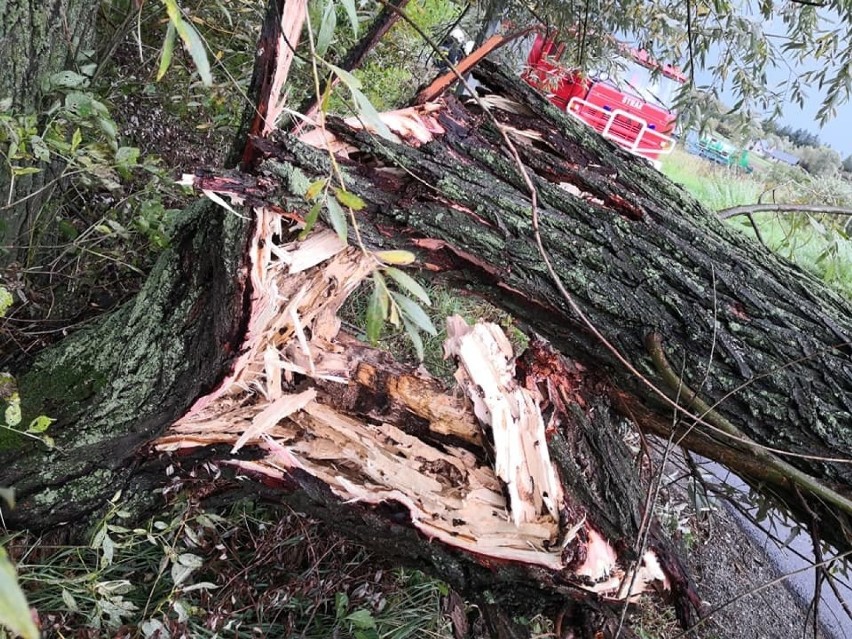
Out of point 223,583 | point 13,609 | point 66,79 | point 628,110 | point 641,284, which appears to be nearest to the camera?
point 13,609

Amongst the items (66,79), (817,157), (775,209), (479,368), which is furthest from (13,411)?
(817,157)

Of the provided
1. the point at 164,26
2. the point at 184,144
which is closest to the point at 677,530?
the point at 184,144

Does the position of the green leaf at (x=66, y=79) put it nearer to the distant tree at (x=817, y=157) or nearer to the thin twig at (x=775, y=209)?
the thin twig at (x=775, y=209)

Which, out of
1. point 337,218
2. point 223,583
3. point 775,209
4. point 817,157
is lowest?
point 223,583

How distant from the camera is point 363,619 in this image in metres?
2.11

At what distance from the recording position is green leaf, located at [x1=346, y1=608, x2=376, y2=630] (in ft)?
6.89

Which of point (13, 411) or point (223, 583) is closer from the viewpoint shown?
point (13, 411)

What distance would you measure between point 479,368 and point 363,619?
0.95 metres

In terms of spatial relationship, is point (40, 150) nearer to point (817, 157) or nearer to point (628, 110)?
point (628, 110)

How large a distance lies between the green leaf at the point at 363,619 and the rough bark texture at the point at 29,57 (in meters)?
1.59

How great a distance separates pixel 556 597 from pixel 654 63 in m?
2.54

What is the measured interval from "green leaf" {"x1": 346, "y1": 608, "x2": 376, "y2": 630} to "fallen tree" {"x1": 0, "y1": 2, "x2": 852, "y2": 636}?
40 cm

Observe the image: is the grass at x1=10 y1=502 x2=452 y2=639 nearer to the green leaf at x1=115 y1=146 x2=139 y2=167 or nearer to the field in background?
the green leaf at x1=115 y1=146 x2=139 y2=167

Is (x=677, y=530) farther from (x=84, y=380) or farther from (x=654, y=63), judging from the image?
(x=84, y=380)
